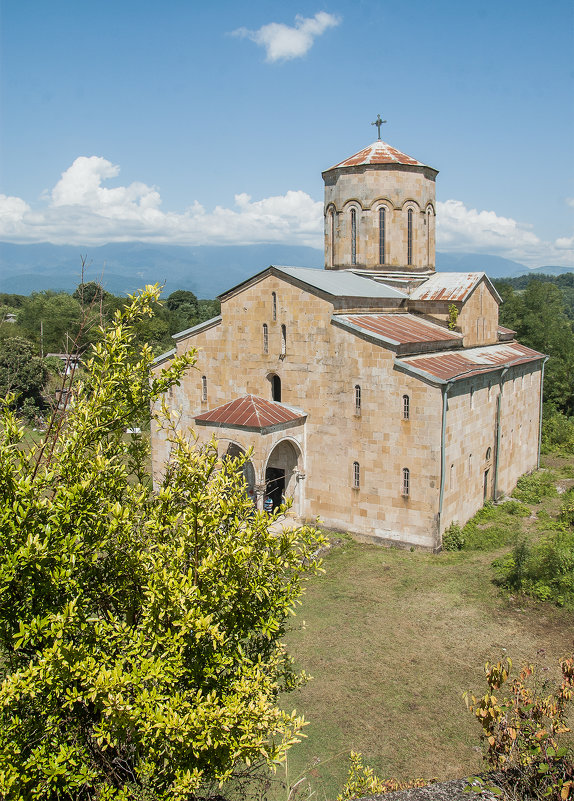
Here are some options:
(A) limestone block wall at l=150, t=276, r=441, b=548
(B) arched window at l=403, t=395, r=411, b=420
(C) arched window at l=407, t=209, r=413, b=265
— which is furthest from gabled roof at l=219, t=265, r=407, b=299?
(B) arched window at l=403, t=395, r=411, b=420

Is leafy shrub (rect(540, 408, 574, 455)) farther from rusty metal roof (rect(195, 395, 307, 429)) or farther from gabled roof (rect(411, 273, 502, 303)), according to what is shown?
rusty metal roof (rect(195, 395, 307, 429))

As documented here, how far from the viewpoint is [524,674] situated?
15.6 feet

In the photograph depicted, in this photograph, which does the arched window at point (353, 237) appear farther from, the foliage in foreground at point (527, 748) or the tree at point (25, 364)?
the foliage in foreground at point (527, 748)

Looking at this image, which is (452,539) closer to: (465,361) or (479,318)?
(465,361)

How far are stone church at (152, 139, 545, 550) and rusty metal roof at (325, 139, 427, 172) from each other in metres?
0.08

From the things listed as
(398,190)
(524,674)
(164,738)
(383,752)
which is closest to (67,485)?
(164,738)

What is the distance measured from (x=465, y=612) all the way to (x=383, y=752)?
15.4ft

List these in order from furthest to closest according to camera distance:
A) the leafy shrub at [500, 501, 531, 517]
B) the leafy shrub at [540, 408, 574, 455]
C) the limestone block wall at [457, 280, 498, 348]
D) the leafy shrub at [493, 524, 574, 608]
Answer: the leafy shrub at [540, 408, 574, 455] → the limestone block wall at [457, 280, 498, 348] → the leafy shrub at [500, 501, 531, 517] → the leafy shrub at [493, 524, 574, 608]

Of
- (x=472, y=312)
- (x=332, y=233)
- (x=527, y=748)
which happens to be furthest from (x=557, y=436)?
(x=527, y=748)

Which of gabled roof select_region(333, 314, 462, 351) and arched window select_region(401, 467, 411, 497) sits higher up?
gabled roof select_region(333, 314, 462, 351)

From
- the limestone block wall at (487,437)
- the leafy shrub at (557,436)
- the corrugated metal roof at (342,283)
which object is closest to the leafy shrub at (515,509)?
the limestone block wall at (487,437)

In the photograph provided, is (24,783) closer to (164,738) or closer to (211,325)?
(164,738)

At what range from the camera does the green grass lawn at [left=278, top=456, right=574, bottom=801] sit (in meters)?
8.61

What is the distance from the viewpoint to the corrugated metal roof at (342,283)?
17.4 meters
